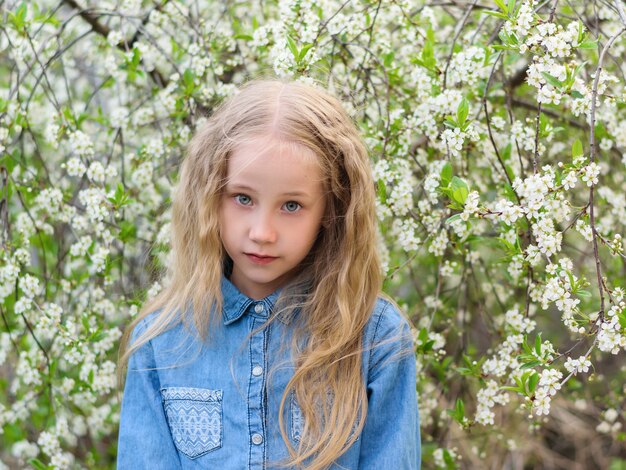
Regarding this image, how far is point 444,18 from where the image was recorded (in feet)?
8.57

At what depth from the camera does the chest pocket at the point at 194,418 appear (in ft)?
4.95

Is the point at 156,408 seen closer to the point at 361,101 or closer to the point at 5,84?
the point at 361,101

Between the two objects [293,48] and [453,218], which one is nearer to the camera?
[453,218]

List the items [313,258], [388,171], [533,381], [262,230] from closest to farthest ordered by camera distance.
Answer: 1. [262,230]
2. [533,381]
3. [313,258]
4. [388,171]

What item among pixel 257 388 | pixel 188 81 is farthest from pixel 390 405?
pixel 188 81

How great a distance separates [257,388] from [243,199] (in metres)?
0.37

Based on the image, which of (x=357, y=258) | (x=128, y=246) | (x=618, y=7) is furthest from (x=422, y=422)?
(x=618, y=7)

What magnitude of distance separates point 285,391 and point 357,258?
0.99 ft

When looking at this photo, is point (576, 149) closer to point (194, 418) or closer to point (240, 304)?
point (240, 304)

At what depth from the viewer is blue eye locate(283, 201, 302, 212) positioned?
4.62ft

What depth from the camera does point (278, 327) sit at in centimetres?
155

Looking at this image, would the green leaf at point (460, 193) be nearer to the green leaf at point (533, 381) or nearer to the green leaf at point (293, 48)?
the green leaf at point (533, 381)

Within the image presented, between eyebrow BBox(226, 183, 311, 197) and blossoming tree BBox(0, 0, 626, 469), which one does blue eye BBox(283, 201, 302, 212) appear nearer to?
eyebrow BBox(226, 183, 311, 197)

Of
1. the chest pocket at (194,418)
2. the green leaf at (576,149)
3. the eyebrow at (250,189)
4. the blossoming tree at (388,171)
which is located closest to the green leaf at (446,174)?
the blossoming tree at (388,171)
